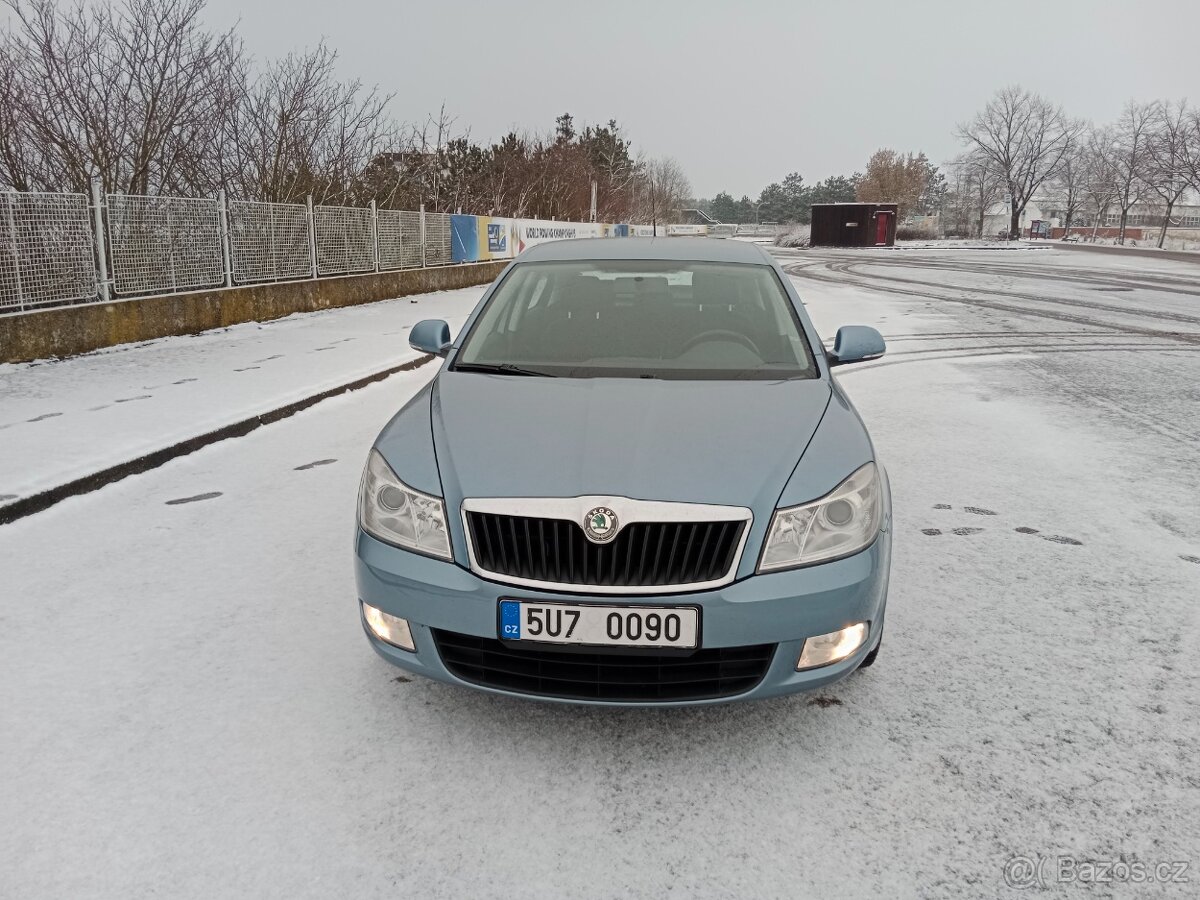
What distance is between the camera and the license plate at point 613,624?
2330mm

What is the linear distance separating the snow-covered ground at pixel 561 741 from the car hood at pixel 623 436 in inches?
30.7

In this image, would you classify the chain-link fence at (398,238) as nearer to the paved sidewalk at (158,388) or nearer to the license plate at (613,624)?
the paved sidewalk at (158,388)

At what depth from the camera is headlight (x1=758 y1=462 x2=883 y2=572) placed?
7.99 ft

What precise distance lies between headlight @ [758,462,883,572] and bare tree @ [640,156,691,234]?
270 feet

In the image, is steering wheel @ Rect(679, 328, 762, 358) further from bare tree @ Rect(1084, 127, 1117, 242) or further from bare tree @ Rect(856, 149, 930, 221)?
bare tree @ Rect(856, 149, 930, 221)

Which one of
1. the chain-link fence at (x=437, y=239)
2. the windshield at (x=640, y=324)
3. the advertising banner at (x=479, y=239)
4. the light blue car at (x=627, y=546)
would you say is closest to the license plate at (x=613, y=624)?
the light blue car at (x=627, y=546)

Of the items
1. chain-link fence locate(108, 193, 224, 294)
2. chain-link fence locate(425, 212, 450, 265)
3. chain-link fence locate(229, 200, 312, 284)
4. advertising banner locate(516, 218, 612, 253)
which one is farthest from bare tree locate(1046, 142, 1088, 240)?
chain-link fence locate(108, 193, 224, 294)

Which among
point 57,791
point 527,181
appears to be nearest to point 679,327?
point 57,791

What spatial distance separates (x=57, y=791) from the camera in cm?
236

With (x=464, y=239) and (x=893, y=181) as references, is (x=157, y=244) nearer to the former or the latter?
(x=464, y=239)

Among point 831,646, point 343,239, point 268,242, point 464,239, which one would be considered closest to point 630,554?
point 831,646

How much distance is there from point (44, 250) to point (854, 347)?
9.49 meters

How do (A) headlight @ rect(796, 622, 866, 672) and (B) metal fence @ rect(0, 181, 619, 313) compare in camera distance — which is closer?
(A) headlight @ rect(796, 622, 866, 672)

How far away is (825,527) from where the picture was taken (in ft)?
8.28
